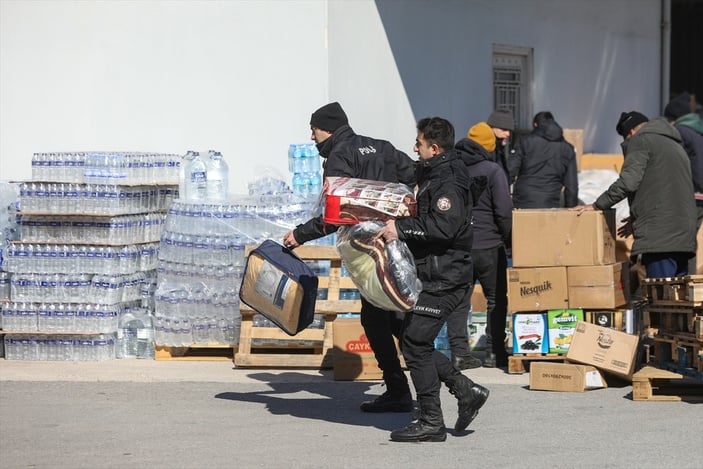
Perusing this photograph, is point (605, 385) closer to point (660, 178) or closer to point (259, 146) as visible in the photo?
point (660, 178)

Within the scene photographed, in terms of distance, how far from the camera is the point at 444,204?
23.9ft

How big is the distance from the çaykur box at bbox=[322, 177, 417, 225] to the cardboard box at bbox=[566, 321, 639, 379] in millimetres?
2455

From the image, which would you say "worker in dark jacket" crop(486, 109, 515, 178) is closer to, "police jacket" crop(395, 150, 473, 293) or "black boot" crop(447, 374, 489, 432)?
"police jacket" crop(395, 150, 473, 293)

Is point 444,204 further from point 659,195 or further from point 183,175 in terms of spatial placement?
point 183,175

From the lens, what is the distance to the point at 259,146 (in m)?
12.6

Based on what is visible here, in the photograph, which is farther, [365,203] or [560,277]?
[560,277]

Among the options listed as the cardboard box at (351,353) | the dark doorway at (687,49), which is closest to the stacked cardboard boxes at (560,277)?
the cardboard box at (351,353)

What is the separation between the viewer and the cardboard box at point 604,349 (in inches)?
361

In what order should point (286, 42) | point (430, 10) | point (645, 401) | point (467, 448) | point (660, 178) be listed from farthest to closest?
point (430, 10) < point (286, 42) < point (660, 178) < point (645, 401) < point (467, 448)

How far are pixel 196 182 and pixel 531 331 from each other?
3.55 metres

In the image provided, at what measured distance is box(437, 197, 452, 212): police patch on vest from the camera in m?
7.29

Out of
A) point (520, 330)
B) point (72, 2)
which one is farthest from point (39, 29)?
point (520, 330)

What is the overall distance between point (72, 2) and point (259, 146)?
2614 millimetres

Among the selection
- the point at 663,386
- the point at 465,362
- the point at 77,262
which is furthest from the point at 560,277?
the point at 77,262
